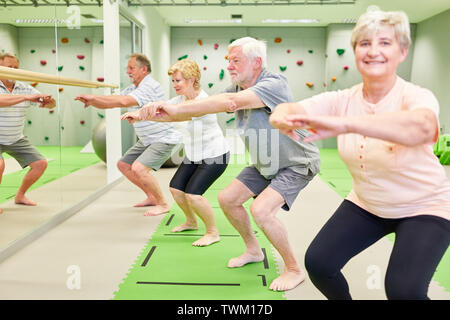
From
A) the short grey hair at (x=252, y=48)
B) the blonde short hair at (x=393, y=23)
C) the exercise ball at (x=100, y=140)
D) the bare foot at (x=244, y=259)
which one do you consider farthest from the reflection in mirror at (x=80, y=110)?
the blonde short hair at (x=393, y=23)

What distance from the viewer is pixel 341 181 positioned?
19.2ft

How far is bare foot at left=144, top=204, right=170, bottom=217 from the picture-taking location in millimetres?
4035

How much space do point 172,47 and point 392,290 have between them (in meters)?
10.1

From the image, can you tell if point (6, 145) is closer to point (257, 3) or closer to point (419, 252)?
point (419, 252)

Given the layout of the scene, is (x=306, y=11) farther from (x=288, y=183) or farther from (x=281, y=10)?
(x=288, y=183)

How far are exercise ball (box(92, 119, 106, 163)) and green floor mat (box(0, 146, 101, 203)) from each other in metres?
0.14

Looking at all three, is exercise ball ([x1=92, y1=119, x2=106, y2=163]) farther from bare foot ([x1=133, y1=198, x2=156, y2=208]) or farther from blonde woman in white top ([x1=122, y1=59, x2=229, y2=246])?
blonde woman in white top ([x1=122, y1=59, x2=229, y2=246])

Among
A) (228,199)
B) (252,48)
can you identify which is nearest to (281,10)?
(252,48)

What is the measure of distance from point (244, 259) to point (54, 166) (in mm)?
2156

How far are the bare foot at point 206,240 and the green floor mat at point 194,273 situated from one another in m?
0.04

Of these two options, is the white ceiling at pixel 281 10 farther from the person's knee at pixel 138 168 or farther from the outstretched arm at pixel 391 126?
the outstretched arm at pixel 391 126

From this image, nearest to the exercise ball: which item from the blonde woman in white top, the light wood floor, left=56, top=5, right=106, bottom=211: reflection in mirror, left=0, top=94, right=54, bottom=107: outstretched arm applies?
left=56, top=5, right=106, bottom=211: reflection in mirror

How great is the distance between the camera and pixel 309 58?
10.6 meters

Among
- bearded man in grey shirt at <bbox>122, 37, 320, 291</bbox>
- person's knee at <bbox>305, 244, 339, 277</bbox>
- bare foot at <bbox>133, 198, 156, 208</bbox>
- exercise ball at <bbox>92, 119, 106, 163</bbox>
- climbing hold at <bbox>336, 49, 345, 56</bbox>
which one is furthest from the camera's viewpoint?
climbing hold at <bbox>336, 49, 345, 56</bbox>
